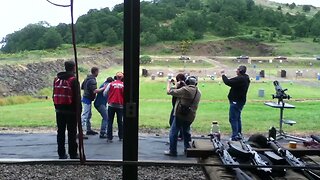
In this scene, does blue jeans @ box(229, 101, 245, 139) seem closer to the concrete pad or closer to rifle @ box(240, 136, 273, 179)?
the concrete pad

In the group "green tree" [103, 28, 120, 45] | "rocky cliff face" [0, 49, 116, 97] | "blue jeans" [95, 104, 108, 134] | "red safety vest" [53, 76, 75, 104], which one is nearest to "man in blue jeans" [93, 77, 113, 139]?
"blue jeans" [95, 104, 108, 134]

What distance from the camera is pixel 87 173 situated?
5.63 meters

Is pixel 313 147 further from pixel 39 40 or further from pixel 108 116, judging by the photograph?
pixel 39 40

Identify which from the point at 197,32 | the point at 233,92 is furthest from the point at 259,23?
the point at 233,92

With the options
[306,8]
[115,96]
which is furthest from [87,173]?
[306,8]

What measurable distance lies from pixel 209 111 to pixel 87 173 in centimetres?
987

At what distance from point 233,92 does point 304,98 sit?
1066 centimetres

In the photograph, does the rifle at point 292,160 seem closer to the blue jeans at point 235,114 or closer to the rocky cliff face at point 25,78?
the blue jeans at point 235,114

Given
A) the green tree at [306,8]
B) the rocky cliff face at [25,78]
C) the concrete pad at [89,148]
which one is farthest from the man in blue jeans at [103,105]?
the rocky cliff face at [25,78]

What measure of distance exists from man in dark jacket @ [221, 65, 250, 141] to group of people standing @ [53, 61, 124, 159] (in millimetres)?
1903

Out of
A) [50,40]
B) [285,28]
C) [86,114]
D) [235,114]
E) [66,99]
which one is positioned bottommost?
[86,114]

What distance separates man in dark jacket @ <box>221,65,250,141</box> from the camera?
291 inches

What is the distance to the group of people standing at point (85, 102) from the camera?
18.9 feet

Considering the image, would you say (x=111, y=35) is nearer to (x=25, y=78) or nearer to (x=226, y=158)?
(x=226, y=158)
